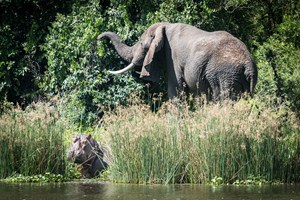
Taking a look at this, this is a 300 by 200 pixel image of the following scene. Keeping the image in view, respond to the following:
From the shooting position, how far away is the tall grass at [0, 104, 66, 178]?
13344 millimetres

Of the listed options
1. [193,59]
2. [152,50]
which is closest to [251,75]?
[193,59]

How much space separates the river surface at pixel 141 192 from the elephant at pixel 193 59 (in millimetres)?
2678

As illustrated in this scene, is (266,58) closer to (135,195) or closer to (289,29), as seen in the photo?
(289,29)

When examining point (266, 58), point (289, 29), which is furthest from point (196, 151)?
point (289, 29)

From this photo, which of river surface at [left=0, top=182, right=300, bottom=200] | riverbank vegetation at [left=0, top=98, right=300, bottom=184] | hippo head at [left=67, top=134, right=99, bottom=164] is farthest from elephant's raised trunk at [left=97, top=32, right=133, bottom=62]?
river surface at [left=0, top=182, right=300, bottom=200]

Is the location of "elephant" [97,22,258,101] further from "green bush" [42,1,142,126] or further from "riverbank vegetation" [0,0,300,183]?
"green bush" [42,1,142,126]

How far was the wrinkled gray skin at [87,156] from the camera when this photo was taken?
46.2ft

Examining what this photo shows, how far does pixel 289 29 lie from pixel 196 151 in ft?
28.3

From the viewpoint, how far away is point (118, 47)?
58.3ft

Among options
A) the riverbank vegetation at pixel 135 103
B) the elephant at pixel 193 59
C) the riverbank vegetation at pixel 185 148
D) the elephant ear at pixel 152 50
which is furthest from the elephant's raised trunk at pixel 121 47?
the riverbank vegetation at pixel 185 148

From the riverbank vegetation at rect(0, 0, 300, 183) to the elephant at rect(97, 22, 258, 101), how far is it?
21.7 inches

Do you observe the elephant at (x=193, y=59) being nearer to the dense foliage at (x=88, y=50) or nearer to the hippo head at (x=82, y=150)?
the dense foliage at (x=88, y=50)

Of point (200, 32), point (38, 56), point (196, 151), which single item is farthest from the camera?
point (38, 56)

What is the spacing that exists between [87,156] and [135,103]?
4.70 ft
